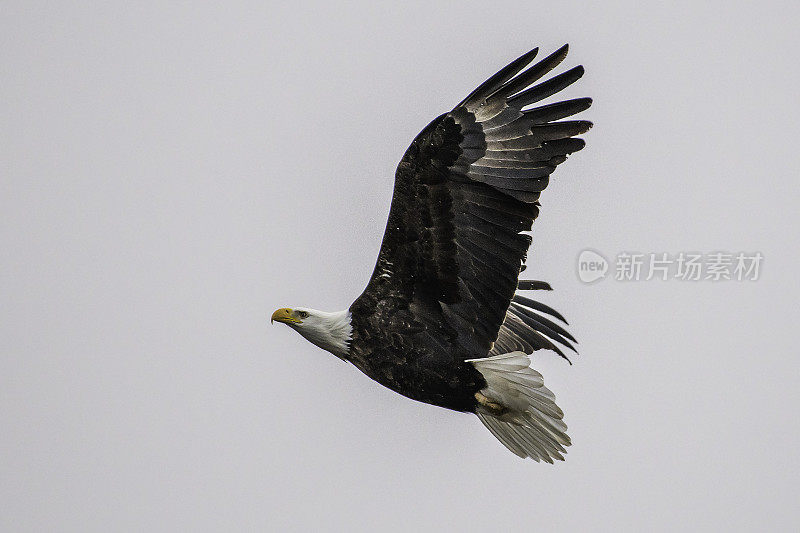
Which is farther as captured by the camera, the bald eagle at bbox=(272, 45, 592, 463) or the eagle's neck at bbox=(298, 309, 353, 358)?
the eagle's neck at bbox=(298, 309, 353, 358)

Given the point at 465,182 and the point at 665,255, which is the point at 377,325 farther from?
the point at 665,255

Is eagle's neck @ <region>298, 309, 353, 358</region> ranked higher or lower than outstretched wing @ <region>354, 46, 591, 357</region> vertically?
lower

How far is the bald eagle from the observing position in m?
9.11

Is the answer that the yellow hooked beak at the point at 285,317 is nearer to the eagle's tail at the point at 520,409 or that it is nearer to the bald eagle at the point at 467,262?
the bald eagle at the point at 467,262

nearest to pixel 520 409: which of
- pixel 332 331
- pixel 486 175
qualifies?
pixel 332 331

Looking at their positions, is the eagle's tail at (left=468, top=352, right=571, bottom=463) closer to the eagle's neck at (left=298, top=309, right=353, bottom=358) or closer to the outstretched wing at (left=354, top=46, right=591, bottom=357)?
the outstretched wing at (left=354, top=46, right=591, bottom=357)

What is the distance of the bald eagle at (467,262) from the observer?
9109 millimetres

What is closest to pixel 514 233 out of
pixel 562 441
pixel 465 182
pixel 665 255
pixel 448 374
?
pixel 465 182

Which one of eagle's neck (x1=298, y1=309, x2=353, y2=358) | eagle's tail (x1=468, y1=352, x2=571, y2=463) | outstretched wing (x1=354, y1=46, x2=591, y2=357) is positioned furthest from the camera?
eagle's neck (x1=298, y1=309, x2=353, y2=358)

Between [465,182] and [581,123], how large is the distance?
882 millimetres

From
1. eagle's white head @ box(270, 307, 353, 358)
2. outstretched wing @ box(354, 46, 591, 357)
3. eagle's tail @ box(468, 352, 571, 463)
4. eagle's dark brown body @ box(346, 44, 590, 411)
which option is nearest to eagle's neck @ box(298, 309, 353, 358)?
eagle's white head @ box(270, 307, 353, 358)

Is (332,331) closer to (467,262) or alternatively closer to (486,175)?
(467,262)

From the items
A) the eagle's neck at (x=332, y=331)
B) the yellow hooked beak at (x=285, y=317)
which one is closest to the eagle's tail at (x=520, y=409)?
the eagle's neck at (x=332, y=331)

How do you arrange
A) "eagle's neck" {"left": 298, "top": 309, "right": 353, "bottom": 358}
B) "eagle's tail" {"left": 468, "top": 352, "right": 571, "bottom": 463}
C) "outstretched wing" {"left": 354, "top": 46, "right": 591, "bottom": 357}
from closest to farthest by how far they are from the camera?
"outstretched wing" {"left": 354, "top": 46, "right": 591, "bottom": 357} → "eagle's tail" {"left": 468, "top": 352, "right": 571, "bottom": 463} → "eagle's neck" {"left": 298, "top": 309, "right": 353, "bottom": 358}
